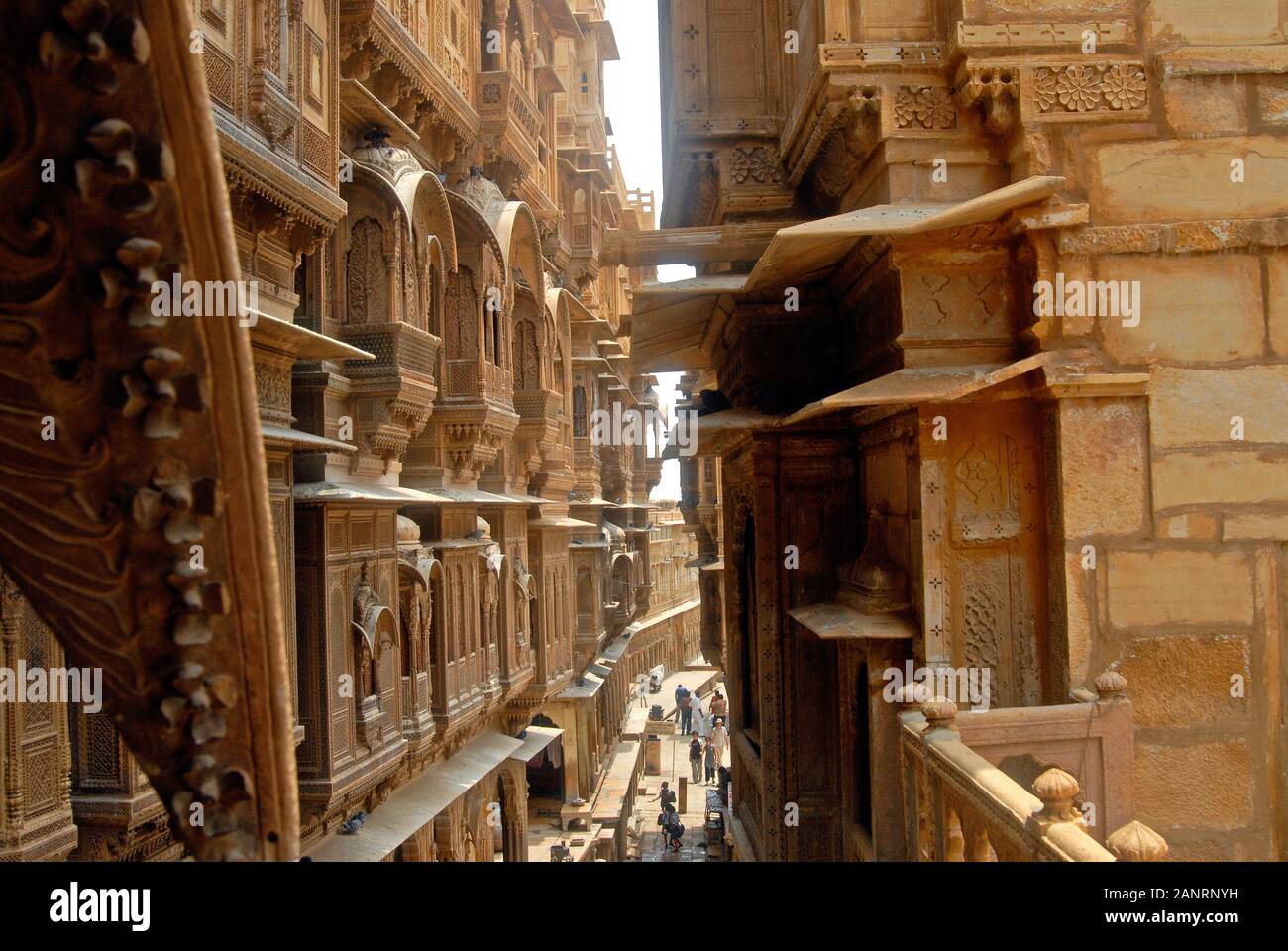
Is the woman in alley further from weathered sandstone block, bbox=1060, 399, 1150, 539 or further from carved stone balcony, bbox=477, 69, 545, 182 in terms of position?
weathered sandstone block, bbox=1060, 399, 1150, 539

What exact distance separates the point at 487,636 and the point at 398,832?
14.3ft

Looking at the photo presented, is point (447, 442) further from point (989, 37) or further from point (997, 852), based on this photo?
point (997, 852)

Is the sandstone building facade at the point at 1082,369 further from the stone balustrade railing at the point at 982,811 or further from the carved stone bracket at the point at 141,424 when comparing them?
the carved stone bracket at the point at 141,424

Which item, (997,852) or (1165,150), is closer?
(997,852)

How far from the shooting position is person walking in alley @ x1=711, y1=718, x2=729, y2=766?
31.6 meters

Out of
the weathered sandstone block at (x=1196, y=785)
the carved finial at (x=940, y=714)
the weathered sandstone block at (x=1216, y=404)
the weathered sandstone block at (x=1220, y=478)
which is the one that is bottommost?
the weathered sandstone block at (x=1196, y=785)

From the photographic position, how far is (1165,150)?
6.05 meters

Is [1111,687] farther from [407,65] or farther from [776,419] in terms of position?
[407,65]

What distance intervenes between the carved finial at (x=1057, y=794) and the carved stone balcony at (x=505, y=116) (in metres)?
14.8

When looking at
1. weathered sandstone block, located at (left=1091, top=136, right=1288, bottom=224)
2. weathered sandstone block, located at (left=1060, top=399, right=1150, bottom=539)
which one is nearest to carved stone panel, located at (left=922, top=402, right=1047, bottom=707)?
weathered sandstone block, located at (left=1060, top=399, right=1150, bottom=539)

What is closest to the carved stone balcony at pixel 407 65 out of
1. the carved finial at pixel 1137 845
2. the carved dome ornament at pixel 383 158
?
the carved dome ornament at pixel 383 158

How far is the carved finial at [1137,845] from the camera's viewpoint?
9.20 feet

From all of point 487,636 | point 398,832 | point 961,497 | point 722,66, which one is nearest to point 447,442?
point 487,636

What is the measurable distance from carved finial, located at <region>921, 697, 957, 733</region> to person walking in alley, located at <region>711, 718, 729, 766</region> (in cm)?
2727
